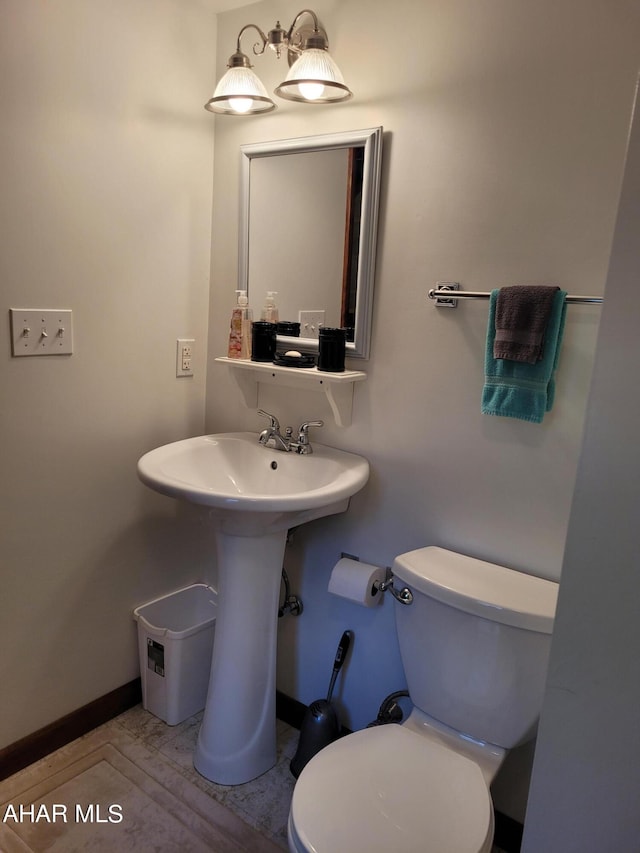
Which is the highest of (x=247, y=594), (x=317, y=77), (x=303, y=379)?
(x=317, y=77)

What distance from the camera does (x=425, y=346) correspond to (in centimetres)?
155

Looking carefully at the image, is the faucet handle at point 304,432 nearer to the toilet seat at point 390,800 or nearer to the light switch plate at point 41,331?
the light switch plate at point 41,331

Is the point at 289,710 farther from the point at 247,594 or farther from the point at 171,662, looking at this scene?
the point at 247,594

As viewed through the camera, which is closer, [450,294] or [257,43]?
[450,294]

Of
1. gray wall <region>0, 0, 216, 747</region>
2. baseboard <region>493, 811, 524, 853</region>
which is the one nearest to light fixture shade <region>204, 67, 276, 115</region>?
gray wall <region>0, 0, 216, 747</region>

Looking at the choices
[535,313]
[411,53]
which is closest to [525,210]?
[535,313]

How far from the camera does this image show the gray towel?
4.20 ft

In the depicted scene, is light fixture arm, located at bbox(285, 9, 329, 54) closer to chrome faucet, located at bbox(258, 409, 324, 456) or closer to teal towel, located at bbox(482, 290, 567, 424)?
teal towel, located at bbox(482, 290, 567, 424)

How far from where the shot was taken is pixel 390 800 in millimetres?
1146

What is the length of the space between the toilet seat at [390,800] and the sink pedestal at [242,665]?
45 centimetres

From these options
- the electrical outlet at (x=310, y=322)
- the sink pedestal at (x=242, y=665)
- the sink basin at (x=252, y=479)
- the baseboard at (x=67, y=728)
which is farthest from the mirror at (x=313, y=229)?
the baseboard at (x=67, y=728)

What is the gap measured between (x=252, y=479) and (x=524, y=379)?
855 millimetres

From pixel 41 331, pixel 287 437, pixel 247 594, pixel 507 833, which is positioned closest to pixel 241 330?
pixel 287 437

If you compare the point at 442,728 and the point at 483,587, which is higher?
the point at 483,587
